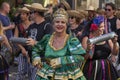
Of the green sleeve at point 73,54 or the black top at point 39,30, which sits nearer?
the green sleeve at point 73,54

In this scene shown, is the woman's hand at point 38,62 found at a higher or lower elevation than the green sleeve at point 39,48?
lower

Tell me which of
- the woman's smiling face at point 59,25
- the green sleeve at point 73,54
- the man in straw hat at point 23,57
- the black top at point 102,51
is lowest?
the man in straw hat at point 23,57

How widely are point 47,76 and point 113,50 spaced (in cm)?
131

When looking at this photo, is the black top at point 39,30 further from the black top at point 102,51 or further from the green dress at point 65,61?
the green dress at point 65,61

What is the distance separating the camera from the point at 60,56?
18.8ft

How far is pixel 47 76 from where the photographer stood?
581 centimetres

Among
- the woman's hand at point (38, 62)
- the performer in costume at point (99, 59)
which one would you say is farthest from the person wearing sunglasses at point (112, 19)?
the woman's hand at point (38, 62)

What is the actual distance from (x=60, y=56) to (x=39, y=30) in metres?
1.98

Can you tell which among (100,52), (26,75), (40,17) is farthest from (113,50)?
(26,75)

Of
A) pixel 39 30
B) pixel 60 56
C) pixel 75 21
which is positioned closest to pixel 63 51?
pixel 60 56

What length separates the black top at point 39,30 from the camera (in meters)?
7.55

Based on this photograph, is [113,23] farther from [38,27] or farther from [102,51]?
[102,51]

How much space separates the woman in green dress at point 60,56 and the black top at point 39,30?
1.54 m

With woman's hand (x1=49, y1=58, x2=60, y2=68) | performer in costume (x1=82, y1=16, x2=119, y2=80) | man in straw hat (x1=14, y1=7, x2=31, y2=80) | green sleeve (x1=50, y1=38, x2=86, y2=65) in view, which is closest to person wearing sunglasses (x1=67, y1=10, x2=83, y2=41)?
man in straw hat (x1=14, y1=7, x2=31, y2=80)
